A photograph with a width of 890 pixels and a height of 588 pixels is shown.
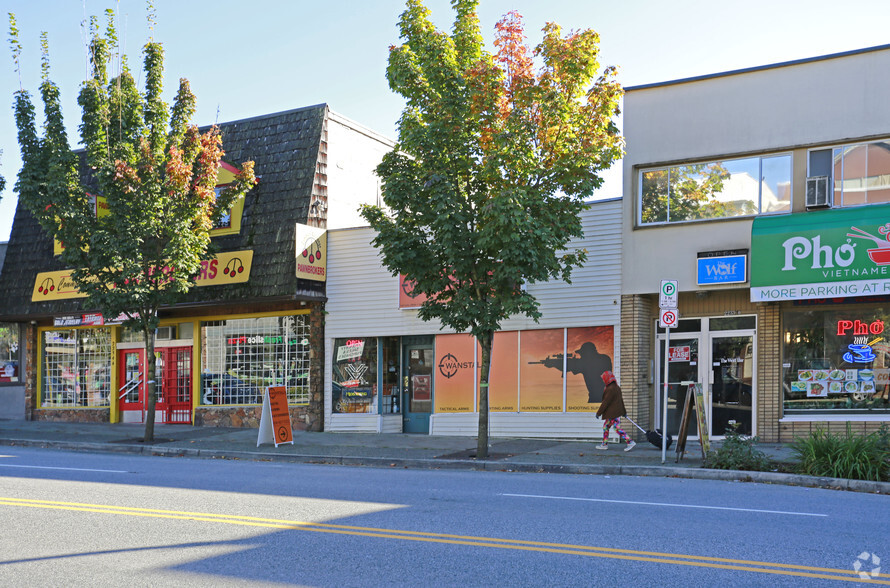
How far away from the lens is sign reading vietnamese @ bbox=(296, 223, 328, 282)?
19.8 meters

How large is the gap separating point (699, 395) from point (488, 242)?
14.3ft

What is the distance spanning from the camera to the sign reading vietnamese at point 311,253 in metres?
19.8

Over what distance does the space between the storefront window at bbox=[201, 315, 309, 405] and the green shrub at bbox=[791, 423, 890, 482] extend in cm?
1237

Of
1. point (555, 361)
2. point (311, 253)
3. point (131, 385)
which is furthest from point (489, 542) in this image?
point (131, 385)

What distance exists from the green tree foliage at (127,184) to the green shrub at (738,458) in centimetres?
1187

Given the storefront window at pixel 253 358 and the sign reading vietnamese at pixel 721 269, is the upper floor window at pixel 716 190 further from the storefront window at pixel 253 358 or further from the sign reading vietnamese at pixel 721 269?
the storefront window at pixel 253 358

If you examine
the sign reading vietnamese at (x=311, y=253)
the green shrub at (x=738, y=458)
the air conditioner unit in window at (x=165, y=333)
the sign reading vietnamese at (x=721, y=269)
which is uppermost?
the sign reading vietnamese at (x=311, y=253)

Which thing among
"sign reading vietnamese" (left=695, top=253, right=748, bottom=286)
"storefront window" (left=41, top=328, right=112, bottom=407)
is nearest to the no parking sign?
"sign reading vietnamese" (left=695, top=253, right=748, bottom=286)

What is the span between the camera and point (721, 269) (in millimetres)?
16188

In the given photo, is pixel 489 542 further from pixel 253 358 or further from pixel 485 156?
pixel 253 358

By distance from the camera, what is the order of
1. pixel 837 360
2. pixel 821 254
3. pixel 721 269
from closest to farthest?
pixel 821 254, pixel 837 360, pixel 721 269

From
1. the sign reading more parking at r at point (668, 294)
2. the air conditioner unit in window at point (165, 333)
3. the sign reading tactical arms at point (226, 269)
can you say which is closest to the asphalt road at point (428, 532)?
the sign reading more parking at r at point (668, 294)

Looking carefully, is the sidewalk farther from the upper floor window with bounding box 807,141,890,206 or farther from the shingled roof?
the upper floor window with bounding box 807,141,890,206

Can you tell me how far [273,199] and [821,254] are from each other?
41.7 ft
